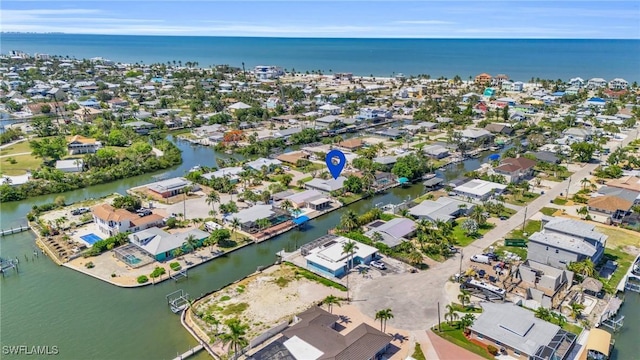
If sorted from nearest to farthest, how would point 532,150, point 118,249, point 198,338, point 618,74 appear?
point 198,338 → point 118,249 → point 532,150 → point 618,74

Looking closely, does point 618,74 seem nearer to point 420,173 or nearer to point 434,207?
point 420,173

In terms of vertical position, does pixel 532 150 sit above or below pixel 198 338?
above

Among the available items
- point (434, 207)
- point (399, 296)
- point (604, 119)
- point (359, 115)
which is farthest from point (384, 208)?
point (604, 119)

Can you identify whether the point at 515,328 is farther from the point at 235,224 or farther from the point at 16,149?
the point at 16,149

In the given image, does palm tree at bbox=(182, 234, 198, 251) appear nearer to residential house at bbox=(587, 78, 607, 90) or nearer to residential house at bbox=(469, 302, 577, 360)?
residential house at bbox=(469, 302, 577, 360)

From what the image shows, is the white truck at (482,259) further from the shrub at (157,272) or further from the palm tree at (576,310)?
the shrub at (157,272)

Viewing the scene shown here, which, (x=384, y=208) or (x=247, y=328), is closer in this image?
(x=247, y=328)
